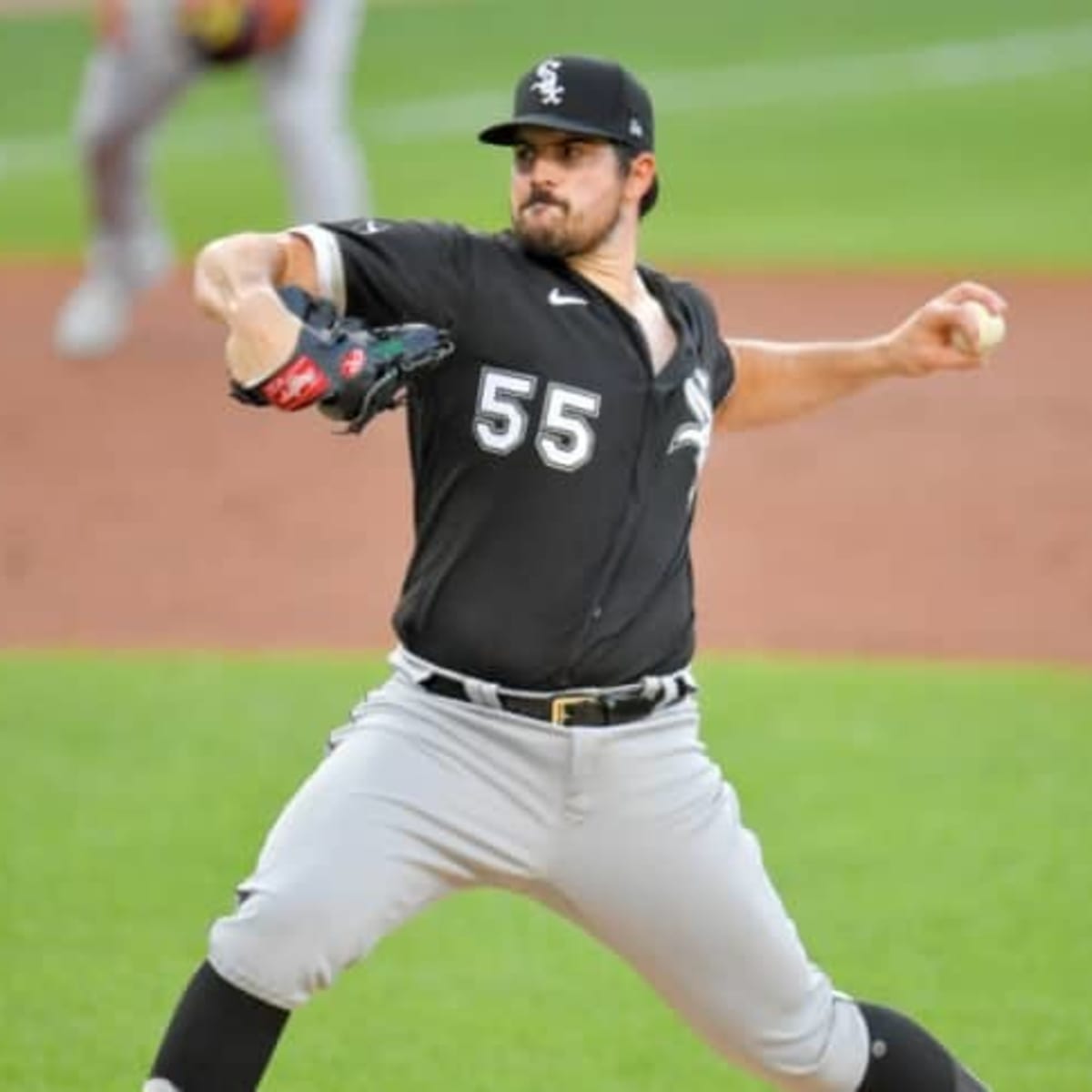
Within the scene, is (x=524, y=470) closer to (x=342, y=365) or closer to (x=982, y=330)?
(x=342, y=365)

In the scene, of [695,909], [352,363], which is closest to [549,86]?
[352,363]

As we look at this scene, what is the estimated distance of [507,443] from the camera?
5.41 metres

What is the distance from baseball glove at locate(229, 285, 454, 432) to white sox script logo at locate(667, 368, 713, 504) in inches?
21.2

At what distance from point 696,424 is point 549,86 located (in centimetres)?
66

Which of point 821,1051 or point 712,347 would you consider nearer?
point 821,1051

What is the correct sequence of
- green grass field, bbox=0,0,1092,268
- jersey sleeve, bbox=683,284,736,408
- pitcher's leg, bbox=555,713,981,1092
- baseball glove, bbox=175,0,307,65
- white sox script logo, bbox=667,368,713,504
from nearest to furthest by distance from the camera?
1. pitcher's leg, bbox=555,713,981,1092
2. white sox script logo, bbox=667,368,713,504
3. jersey sleeve, bbox=683,284,736,408
4. baseball glove, bbox=175,0,307,65
5. green grass field, bbox=0,0,1092,268

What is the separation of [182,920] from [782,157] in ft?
41.2

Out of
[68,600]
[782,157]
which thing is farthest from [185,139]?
[68,600]

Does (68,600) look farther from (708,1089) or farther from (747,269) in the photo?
(747,269)

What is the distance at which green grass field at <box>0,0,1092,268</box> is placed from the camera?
57.2 feet

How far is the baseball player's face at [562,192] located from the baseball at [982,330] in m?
0.74

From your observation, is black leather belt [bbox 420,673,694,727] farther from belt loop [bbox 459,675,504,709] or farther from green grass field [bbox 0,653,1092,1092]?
green grass field [bbox 0,653,1092,1092]

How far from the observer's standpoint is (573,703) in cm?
544

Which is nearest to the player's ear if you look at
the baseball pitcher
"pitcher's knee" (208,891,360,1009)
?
the baseball pitcher
